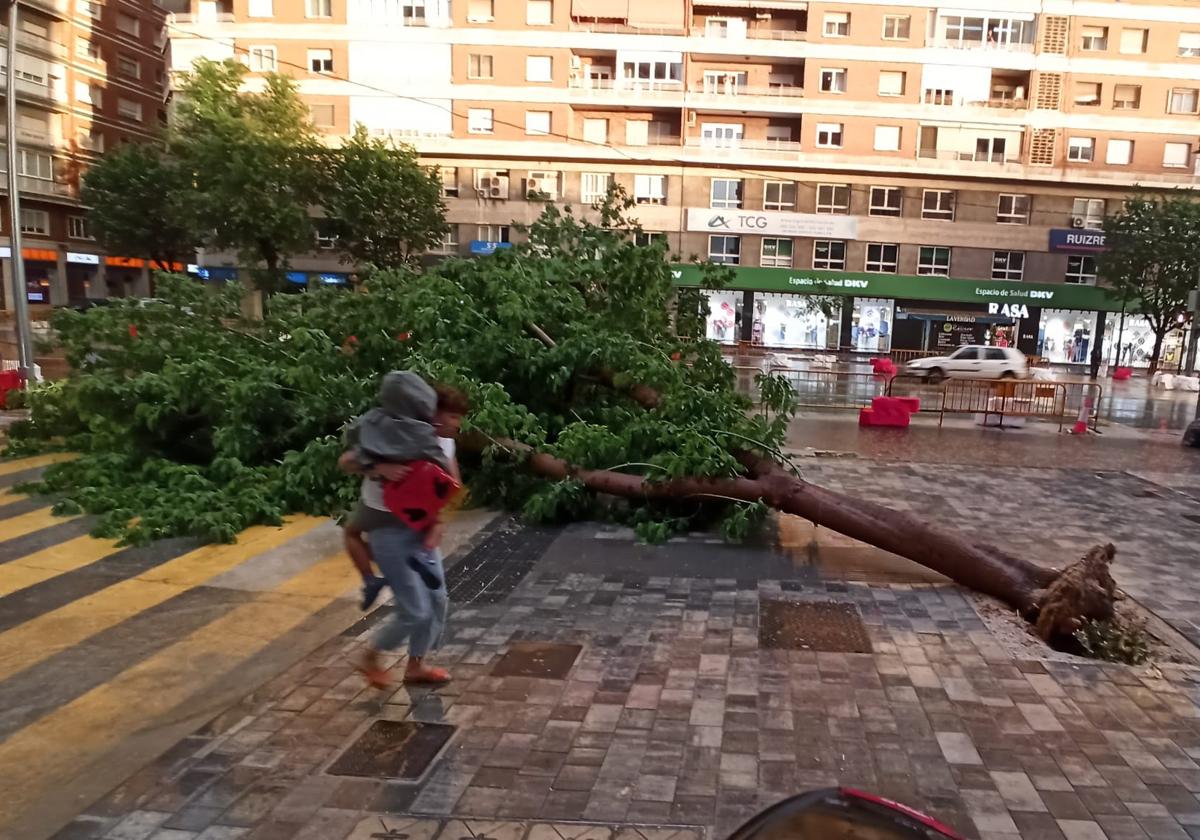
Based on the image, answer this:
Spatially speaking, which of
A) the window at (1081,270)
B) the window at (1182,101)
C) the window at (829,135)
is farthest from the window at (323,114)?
the window at (1182,101)

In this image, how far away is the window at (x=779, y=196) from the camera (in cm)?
3884

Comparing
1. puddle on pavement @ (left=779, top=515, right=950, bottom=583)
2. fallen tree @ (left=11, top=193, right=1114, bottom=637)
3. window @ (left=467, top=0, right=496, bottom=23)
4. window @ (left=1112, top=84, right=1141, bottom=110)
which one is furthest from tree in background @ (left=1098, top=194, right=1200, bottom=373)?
puddle on pavement @ (left=779, top=515, right=950, bottom=583)

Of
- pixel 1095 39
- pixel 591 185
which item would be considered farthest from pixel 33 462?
pixel 1095 39

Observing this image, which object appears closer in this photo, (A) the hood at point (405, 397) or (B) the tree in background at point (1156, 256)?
(A) the hood at point (405, 397)

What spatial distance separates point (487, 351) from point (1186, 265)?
3650cm

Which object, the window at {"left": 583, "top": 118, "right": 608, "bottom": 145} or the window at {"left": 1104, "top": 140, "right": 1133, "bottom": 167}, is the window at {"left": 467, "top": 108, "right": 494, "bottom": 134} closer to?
the window at {"left": 583, "top": 118, "right": 608, "bottom": 145}

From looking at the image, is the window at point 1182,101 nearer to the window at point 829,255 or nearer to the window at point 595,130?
the window at point 829,255

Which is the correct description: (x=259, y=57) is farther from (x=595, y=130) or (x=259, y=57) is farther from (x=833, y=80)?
(x=833, y=80)

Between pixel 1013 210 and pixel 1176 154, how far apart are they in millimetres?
7678

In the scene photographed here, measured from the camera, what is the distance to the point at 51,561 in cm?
641

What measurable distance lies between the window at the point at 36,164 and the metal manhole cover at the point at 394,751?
4875 centimetres

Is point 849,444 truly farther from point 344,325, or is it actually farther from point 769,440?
point 344,325

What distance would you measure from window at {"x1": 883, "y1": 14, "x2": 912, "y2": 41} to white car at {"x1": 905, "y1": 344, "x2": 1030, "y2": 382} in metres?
18.2

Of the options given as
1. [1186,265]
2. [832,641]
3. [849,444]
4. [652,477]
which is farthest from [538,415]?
[1186,265]
